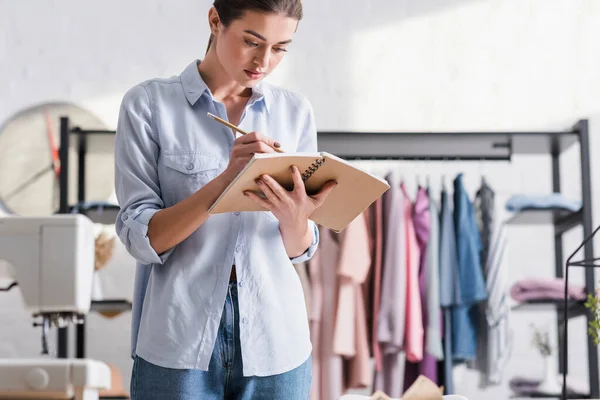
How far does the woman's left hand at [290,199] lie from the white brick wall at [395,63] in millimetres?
2570

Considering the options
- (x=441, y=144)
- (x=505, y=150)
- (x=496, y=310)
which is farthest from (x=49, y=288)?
(x=505, y=150)

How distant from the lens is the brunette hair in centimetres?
119

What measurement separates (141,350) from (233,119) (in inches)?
14.4

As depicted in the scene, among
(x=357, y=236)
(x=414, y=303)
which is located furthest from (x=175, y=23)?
(x=414, y=303)

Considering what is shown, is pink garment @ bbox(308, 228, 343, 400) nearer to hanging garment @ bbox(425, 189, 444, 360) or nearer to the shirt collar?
hanging garment @ bbox(425, 189, 444, 360)

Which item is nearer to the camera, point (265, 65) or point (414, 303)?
point (265, 65)

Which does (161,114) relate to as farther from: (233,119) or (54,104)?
(54,104)

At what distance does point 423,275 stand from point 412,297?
0.10 meters

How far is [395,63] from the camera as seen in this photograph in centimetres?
382

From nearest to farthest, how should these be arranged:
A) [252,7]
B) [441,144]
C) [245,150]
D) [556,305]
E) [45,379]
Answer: [245,150] < [252,7] < [45,379] < [556,305] < [441,144]

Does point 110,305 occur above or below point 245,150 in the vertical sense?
below

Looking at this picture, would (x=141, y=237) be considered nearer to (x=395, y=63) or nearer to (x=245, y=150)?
(x=245, y=150)

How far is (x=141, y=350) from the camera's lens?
1.11 metres

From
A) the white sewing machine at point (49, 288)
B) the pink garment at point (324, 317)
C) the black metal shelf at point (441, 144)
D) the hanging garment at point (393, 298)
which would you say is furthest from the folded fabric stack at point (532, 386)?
the white sewing machine at point (49, 288)
